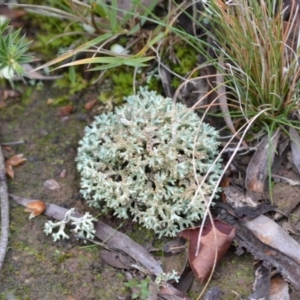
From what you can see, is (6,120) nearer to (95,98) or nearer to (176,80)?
(95,98)

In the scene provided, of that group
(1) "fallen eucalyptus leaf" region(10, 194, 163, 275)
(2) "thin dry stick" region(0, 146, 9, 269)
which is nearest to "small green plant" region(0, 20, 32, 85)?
(2) "thin dry stick" region(0, 146, 9, 269)

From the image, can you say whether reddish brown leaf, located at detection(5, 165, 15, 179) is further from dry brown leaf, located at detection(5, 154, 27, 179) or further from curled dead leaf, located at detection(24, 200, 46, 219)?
curled dead leaf, located at detection(24, 200, 46, 219)

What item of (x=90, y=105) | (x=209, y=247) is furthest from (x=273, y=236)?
(x=90, y=105)

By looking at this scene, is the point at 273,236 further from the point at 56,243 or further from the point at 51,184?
the point at 51,184

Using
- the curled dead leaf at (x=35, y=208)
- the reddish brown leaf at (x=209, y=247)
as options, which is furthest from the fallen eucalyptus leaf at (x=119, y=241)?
the reddish brown leaf at (x=209, y=247)

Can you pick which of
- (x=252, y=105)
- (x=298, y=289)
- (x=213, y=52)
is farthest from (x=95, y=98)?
(x=298, y=289)
